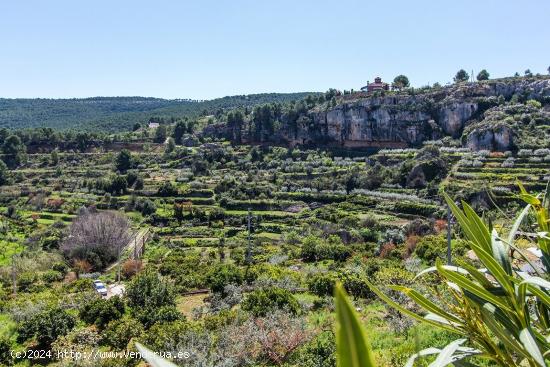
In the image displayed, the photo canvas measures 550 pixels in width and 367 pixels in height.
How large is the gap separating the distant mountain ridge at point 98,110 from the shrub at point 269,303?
75.7 meters

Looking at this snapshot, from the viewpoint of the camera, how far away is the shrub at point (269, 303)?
9.29 metres

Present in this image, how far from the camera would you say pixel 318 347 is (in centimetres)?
673

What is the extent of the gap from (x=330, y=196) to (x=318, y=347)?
31.4 metres

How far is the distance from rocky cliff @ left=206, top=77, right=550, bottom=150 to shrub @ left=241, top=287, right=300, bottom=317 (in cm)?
4342

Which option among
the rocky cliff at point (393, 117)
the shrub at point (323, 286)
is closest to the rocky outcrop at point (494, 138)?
the rocky cliff at point (393, 117)

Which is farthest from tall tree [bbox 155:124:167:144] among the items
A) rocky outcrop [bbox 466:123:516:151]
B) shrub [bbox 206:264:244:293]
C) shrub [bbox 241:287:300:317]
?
shrub [bbox 241:287:300:317]

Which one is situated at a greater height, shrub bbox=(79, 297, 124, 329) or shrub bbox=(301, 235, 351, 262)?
shrub bbox=(79, 297, 124, 329)

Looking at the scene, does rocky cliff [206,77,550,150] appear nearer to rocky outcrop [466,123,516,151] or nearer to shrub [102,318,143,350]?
rocky outcrop [466,123,516,151]

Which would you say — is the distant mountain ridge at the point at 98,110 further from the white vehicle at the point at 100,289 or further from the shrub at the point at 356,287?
the shrub at the point at 356,287

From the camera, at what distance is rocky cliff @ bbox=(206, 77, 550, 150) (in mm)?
53531

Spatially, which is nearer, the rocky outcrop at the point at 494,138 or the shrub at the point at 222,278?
the shrub at the point at 222,278

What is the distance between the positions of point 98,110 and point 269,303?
4262 inches

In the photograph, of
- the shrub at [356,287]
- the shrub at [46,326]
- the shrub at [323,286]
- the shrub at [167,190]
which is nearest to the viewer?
the shrub at [46,326]

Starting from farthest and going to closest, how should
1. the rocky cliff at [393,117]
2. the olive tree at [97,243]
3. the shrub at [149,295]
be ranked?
the rocky cliff at [393,117]
the olive tree at [97,243]
the shrub at [149,295]
